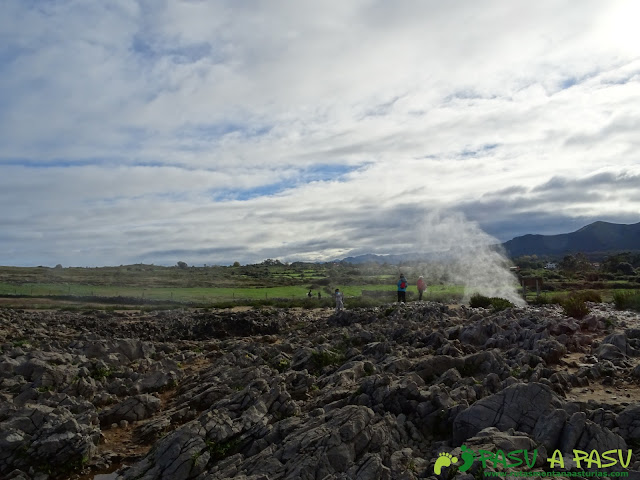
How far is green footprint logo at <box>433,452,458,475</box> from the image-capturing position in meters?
9.55

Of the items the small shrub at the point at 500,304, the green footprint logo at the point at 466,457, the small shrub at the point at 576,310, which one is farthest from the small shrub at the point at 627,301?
the green footprint logo at the point at 466,457

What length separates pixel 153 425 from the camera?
16.2 meters

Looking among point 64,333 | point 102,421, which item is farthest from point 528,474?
point 64,333

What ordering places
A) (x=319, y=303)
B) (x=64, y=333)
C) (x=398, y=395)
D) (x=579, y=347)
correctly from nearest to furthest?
(x=398, y=395)
(x=579, y=347)
(x=64, y=333)
(x=319, y=303)

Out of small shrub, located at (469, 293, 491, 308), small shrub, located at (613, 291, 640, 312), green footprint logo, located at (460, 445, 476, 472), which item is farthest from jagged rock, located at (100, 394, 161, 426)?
small shrub, located at (613, 291, 640, 312)

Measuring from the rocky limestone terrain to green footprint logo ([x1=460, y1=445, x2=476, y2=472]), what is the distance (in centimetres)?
8

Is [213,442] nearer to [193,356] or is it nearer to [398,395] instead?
[398,395]

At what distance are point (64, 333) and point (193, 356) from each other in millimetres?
14640

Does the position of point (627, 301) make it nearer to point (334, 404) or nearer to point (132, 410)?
point (334, 404)

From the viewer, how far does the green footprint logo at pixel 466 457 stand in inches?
365

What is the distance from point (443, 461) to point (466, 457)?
488mm

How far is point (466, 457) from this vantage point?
31.2ft

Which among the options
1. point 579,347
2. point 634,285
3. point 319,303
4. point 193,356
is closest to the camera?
point 579,347

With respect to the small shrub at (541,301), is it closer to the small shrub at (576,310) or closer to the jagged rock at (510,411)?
the small shrub at (576,310)
